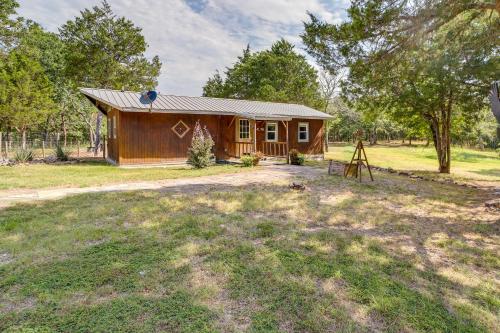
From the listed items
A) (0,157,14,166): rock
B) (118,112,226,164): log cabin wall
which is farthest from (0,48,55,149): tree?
(118,112,226,164): log cabin wall

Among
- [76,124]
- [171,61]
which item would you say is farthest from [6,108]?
[171,61]

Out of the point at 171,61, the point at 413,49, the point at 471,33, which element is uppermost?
the point at 171,61

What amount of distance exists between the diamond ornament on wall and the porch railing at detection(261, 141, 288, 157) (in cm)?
453

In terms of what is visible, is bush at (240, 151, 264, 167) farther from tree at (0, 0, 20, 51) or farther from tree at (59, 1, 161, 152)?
tree at (0, 0, 20, 51)

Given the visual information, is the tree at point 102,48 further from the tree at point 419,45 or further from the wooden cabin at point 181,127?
the tree at point 419,45

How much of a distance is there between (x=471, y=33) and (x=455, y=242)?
24.8 ft

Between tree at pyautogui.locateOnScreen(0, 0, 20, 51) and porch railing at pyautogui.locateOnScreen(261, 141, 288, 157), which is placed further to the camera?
tree at pyautogui.locateOnScreen(0, 0, 20, 51)

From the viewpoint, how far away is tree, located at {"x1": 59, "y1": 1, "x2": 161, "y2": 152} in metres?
20.8

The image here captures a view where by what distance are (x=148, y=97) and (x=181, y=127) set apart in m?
2.05

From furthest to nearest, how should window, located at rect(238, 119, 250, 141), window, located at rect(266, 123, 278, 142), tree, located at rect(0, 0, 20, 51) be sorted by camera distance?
tree, located at rect(0, 0, 20, 51) → window, located at rect(266, 123, 278, 142) → window, located at rect(238, 119, 250, 141)

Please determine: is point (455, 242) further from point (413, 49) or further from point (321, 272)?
point (413, 49)

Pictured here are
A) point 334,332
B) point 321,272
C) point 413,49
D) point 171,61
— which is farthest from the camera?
point 171,61

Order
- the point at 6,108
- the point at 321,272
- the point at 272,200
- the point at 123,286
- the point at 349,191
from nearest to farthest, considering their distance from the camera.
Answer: the point at 123,286
the point at 321,272
the point at 272,200
the point at 349,191
the point at 6,108

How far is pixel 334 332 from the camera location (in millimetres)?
2430
